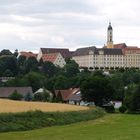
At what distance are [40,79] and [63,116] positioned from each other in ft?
362

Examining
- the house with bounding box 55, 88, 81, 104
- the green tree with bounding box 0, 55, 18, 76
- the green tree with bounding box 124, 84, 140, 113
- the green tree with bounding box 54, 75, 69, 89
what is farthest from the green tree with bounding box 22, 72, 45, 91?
the green tree with bounding box 124, 84, 140, 113

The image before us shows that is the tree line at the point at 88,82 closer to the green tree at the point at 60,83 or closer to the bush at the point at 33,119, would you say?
the green tree at the point at 60,83

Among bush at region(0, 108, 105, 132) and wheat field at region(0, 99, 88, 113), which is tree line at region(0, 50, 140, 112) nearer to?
wheat field at region(0, 99, 88, 113)

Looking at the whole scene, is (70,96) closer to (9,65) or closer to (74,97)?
(74,97)

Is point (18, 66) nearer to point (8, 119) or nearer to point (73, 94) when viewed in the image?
point (73, 94)

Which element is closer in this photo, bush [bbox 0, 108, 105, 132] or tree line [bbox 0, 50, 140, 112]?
bush [bbox 0, 108, 105, 132]

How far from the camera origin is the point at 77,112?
43.6 metres

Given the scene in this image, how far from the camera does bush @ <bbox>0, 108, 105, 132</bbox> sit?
31725 mm

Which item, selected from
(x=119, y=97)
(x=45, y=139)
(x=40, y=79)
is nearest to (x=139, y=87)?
(x=119, y=97)

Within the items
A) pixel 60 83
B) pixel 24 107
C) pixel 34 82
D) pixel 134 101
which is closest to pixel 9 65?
pixel 34 82

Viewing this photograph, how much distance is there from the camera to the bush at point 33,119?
104 feet

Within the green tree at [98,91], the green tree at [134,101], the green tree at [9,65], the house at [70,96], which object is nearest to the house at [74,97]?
the house at [70,96]

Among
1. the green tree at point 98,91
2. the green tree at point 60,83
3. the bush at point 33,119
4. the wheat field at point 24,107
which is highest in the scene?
the green tree at point 60,83

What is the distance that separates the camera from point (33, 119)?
34.8 metres
